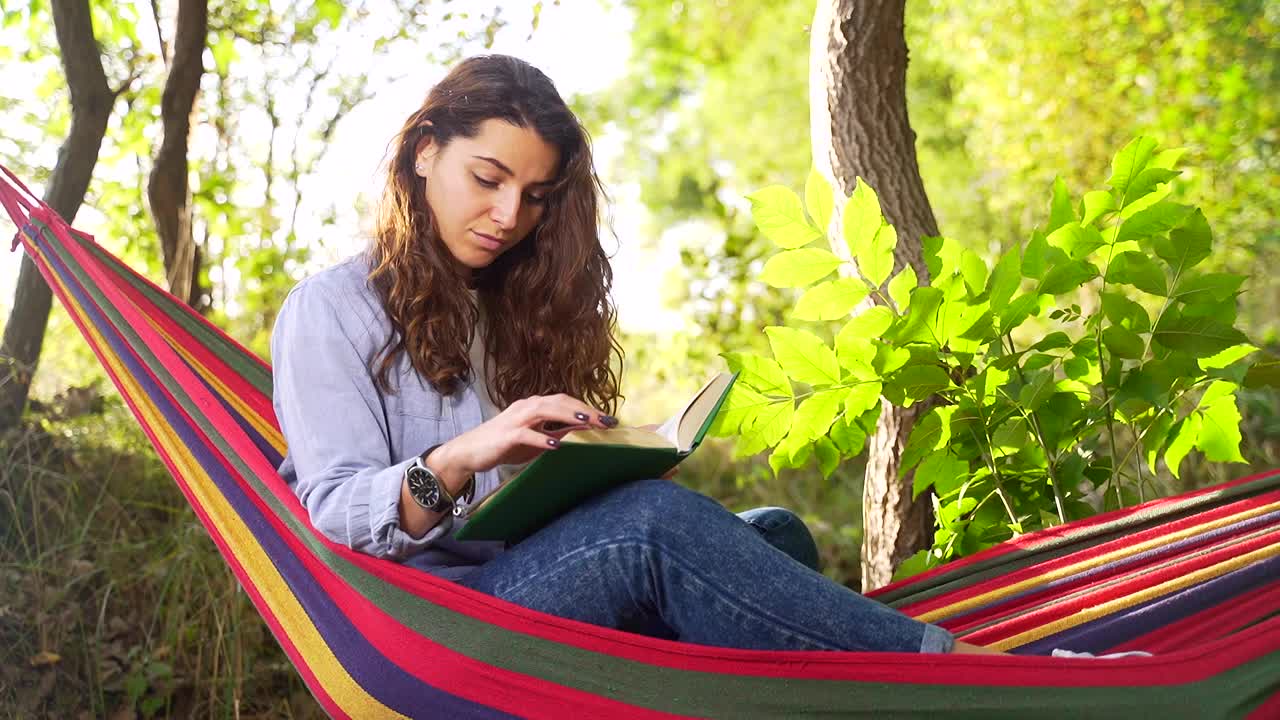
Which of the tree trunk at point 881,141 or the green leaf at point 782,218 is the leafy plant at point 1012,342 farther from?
the tree trunk at point 881,141

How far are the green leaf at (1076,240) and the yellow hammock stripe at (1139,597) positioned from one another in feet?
1.58

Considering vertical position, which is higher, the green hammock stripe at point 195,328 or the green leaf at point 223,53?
the green leaf at point 223,53

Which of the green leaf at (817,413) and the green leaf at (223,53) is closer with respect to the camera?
the green leaf at (817,413)

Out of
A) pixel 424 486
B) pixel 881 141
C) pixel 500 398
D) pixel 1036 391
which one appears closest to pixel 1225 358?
pixel 1036 391

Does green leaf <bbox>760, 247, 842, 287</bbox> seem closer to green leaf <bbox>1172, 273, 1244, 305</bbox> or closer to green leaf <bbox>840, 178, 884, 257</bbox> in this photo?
green leaf <bbox>840, 178, 884, 257</bbox>

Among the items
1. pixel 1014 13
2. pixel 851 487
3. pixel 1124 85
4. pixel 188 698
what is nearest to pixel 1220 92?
pixel 1124 85

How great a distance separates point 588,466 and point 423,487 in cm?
20

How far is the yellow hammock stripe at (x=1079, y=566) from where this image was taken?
1531mm

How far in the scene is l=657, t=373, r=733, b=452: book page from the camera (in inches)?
50.2

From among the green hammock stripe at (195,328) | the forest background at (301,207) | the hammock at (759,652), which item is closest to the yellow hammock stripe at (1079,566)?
the hammock at (759,652)

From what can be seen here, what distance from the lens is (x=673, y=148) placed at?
11398 mm

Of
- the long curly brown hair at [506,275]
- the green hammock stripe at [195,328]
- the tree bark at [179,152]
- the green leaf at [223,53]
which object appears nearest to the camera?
the long curly brown hair at [506,275]

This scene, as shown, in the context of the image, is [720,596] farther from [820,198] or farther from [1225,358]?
[1225,358]

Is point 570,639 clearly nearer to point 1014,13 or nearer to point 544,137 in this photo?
point 544,137
